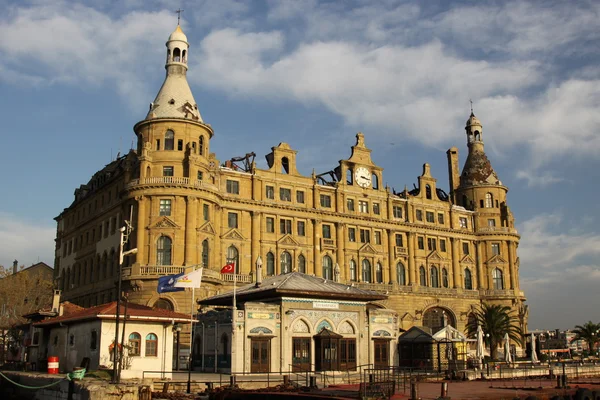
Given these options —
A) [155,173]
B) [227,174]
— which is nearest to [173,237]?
[155,173]

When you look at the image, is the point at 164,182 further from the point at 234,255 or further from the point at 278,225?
the point at 278,225

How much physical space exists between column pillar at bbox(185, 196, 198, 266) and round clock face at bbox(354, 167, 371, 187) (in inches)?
989

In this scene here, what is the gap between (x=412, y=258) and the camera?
8731 cm

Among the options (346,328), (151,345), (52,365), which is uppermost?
(346,328)

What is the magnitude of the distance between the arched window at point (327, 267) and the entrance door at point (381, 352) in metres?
25.2

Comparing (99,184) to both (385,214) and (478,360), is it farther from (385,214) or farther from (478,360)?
(478,360)

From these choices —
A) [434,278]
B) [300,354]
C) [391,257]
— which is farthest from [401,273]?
[300,354]

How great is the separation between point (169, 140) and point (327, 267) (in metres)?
25.1

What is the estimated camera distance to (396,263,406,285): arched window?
86.0 metres

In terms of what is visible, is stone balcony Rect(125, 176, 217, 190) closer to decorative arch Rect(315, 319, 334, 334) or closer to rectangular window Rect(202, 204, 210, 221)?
rectangular window Rect(202, 204, 210, 221)

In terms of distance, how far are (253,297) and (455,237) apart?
48377 mm

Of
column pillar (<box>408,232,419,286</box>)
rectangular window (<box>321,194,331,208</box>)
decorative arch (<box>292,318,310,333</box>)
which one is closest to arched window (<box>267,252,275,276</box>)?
rectangular window (<box>321,194,331,208</box>)

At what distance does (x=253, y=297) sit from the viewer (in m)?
51.1

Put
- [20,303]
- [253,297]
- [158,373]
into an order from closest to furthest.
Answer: [158,373] < [253,297] < [20,303]
